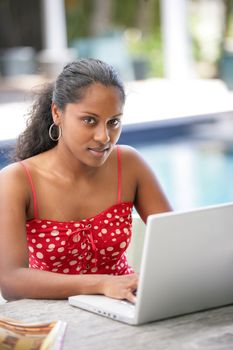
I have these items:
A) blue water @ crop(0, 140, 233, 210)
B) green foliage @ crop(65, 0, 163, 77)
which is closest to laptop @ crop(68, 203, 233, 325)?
blue water @ crop(0, 140, 233, 210)

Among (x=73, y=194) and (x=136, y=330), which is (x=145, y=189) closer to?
(x=73, y=194)

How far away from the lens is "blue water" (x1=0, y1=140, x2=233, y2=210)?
21.0ft

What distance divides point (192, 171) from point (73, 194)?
513 cm

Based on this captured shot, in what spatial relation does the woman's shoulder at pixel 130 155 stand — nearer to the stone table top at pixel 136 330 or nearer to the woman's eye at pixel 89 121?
the woman's eye at pixel 89 121

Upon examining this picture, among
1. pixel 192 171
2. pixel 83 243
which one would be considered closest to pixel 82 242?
pixel 83 243

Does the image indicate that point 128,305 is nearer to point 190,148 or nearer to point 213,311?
point 213,311

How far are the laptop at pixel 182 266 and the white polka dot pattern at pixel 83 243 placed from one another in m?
0.43

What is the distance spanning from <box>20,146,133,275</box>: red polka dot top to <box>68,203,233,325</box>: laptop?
0.43 meters

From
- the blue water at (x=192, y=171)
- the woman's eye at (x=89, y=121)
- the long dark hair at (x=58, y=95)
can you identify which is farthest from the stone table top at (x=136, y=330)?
the blue water at (x=192, y=171)

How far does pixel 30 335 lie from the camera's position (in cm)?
166

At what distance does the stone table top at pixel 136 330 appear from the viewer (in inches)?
66.6

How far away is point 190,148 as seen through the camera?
876 centimetres

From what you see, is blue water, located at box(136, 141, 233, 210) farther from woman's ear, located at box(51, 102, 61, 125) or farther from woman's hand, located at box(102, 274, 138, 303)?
woman's hand, located at box(102, 274, 138, 303)

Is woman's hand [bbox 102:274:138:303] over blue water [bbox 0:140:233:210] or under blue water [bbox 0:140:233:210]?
over
